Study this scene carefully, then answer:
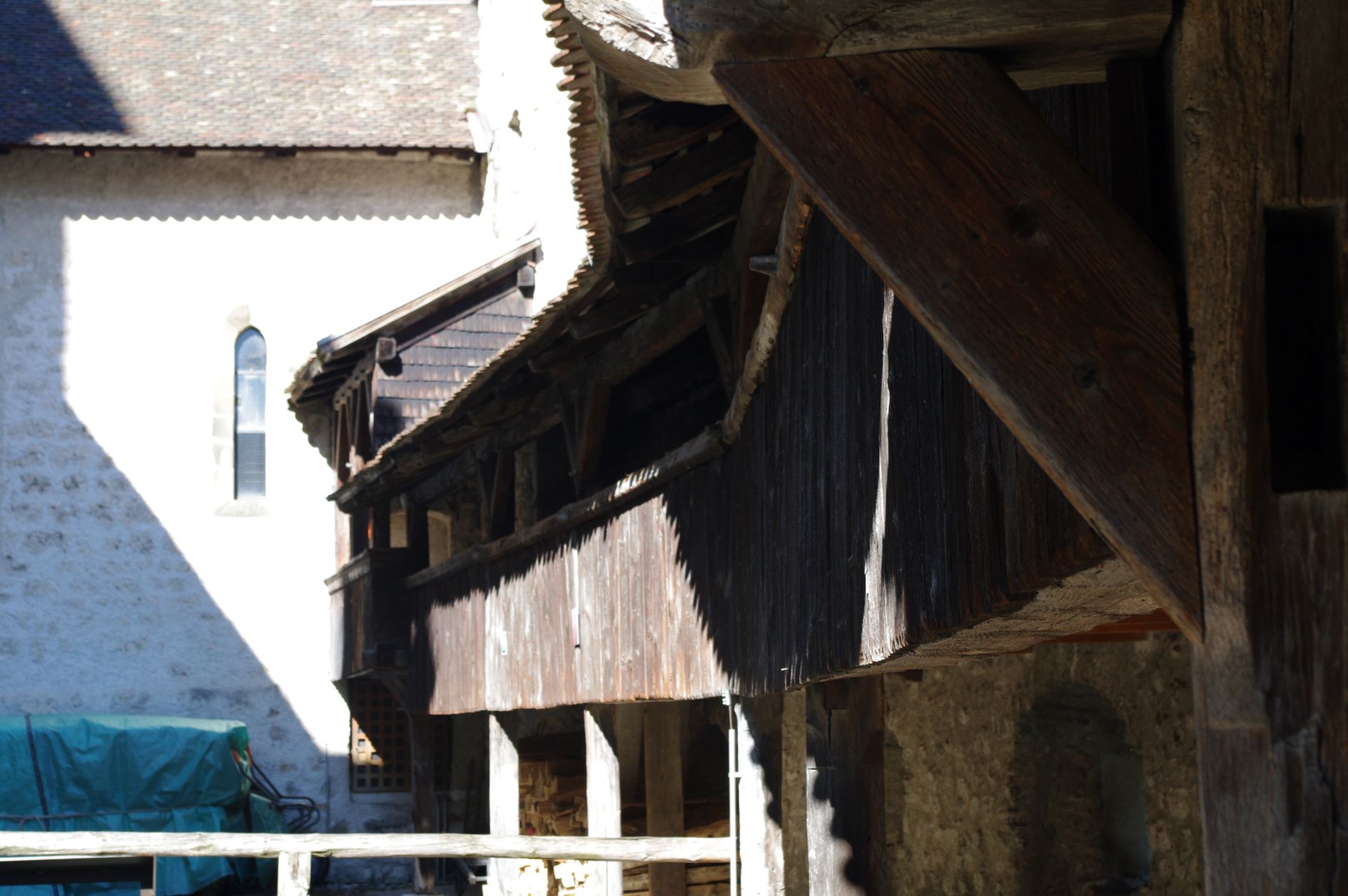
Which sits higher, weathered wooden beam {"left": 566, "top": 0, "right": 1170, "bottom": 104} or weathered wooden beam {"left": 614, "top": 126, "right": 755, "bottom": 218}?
weathered wooden beam {"left": 614, "top": 126, "right": 755, "bottom": 218}

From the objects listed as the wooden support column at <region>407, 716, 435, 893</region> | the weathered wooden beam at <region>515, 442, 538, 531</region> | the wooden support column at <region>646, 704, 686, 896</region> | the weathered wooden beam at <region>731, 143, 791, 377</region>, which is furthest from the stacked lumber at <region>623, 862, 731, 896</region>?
the weathered wooden beam at <region>731, 143, 791, 377</region>

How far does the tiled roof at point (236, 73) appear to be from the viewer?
60.3 feet

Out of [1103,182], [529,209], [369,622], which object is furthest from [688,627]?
[529,209]

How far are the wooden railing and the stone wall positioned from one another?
1128mm

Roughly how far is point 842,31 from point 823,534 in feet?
8.60

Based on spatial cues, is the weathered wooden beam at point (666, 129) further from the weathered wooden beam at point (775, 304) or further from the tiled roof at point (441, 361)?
the tiled roof at point (441, 361)

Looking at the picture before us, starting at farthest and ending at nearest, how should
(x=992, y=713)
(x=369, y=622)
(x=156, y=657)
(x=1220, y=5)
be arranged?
(x=156, y=657) → (x=369, y=622) → (x=992, y=713) → (x=1220, y=5)

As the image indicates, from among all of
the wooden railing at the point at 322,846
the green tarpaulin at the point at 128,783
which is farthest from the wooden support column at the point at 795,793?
the green tarpaulin at the point at 128,783

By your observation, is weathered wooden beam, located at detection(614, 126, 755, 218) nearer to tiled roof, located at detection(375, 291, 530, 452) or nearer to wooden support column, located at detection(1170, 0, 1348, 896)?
wooden support column, located at detection(1170, 0, 1348, 896)

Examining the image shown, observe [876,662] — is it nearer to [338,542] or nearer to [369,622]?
[369,622]

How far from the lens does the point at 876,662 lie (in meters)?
3.88

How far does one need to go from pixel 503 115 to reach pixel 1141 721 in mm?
11954

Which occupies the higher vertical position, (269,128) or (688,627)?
(269,128)

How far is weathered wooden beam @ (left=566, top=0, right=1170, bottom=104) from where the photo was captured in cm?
Answer: 186
